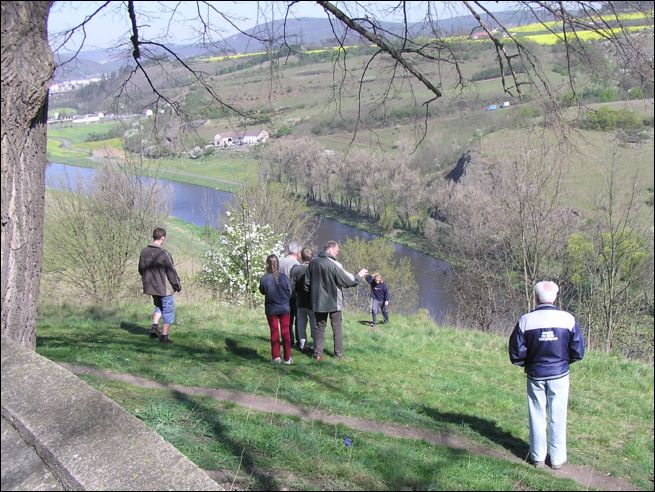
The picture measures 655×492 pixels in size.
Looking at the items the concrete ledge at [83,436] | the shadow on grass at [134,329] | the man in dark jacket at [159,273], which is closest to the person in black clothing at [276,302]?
the man in dark jacket at [159,273]

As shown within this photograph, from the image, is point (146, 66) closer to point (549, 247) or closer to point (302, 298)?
point (302, 298)

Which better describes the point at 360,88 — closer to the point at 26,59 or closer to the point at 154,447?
the point at 26,59

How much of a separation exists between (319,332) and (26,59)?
602 centimetres

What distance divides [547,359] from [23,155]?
4636 millimetres

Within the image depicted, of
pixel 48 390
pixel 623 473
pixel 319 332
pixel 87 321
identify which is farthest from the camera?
pixel 87 321

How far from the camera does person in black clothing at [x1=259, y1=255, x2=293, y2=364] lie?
8.57 meters

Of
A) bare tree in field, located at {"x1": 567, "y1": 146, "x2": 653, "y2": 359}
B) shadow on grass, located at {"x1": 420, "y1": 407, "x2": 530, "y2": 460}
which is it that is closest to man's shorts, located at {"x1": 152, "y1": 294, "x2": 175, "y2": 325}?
shadow on grass, located at {"x1": 420, "y1": 407, "x2": 530, "y2": 460}

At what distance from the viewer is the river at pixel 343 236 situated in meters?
33.8

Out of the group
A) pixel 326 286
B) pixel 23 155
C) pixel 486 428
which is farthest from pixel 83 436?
pixel 326 286

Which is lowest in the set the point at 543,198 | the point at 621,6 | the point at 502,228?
the point at 502,228

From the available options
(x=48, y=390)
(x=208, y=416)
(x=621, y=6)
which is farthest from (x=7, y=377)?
(x=621, y=6)

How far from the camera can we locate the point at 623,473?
6.16 m

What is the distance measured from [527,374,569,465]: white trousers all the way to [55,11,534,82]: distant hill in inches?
135

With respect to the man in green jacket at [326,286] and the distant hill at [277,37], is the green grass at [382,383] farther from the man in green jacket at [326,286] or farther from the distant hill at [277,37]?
the distant hill at [277,37]
